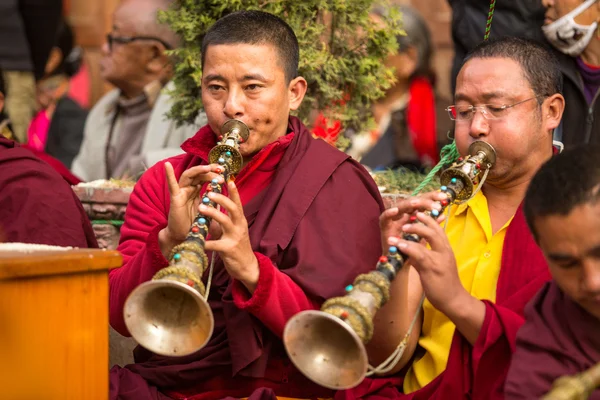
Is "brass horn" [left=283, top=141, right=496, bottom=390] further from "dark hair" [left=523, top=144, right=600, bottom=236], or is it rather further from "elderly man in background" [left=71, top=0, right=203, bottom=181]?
"elderly man in background" [left=71, top=0, right=203, bottom=181]

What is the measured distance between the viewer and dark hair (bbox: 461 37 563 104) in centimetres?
396

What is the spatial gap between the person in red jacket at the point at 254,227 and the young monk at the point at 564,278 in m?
0.87

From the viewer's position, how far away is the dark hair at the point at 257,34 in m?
4.27

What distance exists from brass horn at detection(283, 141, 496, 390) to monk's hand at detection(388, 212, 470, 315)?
0.28 feet

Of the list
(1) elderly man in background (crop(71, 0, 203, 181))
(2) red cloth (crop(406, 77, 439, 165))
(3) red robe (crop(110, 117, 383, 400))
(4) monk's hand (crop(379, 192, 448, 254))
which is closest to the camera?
(4) monk's hand (crop(379, 192, 448, 254))

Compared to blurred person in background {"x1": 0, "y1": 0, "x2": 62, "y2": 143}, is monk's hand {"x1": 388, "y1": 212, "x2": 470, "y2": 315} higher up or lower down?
higher up

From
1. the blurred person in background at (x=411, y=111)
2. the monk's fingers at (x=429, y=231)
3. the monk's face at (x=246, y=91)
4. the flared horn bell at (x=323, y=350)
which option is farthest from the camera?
the blurred person in background at (x=411, y=111)

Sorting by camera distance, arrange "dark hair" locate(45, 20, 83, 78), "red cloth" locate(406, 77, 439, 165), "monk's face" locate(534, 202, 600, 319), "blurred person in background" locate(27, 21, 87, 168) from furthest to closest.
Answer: "dark hair" locate(45, 20, 83, 78) < "blurred person in background" locate(27, 21, 87, 168) < "red cloth" locate(406, 77, 439, 165) < "monk's face" locate(534, 202, 600, 319)

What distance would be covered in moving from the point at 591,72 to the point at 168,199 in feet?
8.54

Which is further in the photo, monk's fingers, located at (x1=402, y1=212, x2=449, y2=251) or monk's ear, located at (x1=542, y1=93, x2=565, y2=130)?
monk's ear, located at (x1=542, y1=93, x2=565, y2=130)

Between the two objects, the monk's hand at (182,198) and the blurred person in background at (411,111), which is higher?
the monk's hand at (182,198)

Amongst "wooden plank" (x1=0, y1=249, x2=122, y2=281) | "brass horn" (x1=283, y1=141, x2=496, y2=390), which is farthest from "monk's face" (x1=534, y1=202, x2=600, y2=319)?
"wooden plank" (x1=0, y1=249, x2=122, y2=281)

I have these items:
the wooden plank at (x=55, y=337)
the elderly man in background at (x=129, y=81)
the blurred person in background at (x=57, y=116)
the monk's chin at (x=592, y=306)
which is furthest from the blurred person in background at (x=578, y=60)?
the blurred person in background at (x=57, y=116)

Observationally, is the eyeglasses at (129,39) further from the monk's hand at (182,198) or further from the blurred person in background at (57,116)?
the monk's hand at (182,198)
